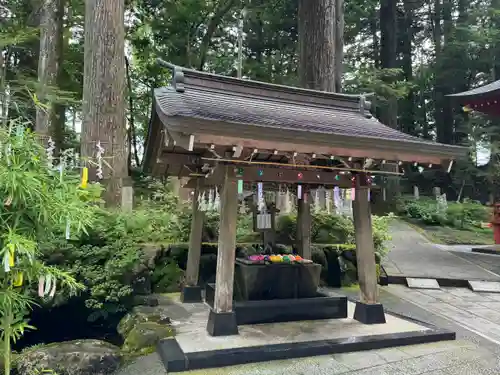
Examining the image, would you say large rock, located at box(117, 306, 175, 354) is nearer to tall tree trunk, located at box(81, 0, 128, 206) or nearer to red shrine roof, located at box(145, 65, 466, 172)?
red shrine roof, located at box(145, 65, 466, 172)

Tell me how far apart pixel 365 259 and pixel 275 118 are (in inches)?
90.6

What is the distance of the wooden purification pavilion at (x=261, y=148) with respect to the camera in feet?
12.4

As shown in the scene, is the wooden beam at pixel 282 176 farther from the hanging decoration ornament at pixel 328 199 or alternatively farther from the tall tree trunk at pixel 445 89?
the tall tree trunk at pixel 445 89

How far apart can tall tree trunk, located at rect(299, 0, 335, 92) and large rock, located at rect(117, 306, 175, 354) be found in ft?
20.7

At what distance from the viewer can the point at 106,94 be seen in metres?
6.89

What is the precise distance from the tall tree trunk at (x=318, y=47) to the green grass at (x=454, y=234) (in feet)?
25.1

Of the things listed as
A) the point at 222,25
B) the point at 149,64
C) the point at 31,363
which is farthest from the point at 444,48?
the point at 31,363

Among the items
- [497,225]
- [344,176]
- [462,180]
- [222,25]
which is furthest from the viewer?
[462,180]

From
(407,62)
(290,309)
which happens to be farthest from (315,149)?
(407,62)

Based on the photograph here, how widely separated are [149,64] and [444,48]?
56.0ft

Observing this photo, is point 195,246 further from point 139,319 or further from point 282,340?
point 282,340

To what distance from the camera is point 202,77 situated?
5.31 meters

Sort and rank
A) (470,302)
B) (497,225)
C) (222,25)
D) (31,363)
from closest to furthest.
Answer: (31,363) < (470,302) < (497,225) < (222,25)

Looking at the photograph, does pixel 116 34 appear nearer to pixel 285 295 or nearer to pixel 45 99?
pixel 45 99
